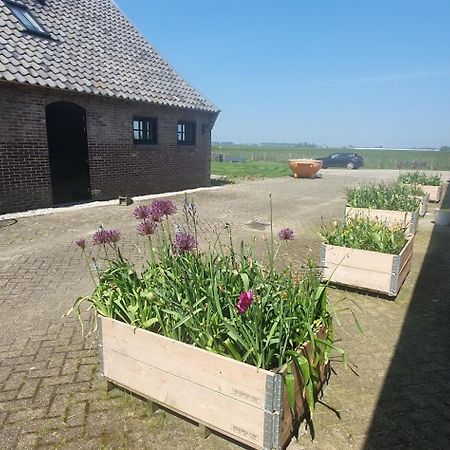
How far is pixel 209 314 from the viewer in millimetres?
2650

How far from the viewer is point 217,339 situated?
261 cm

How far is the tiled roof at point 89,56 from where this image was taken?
1032 centimetres

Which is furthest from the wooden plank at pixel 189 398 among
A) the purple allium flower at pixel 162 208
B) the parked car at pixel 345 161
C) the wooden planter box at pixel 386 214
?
the parked car at pixel 345 161

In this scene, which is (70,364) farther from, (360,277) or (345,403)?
(360,277)

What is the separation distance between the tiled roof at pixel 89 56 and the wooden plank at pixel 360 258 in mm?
→ 8985

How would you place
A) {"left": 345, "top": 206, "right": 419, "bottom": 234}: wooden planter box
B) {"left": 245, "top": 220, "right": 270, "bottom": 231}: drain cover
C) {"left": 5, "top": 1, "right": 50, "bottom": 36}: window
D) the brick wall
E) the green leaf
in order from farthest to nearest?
{"left": 5, "top": 1, "right": 50, "bottom": 36}: window
the brick wall
{"left": 245, "top": 220, "right": 270, "bottom": 231}: drain cover
{"left": 345, "top": 206, "right": 419, "bottom": 234}: wooden planter box
the green leaf

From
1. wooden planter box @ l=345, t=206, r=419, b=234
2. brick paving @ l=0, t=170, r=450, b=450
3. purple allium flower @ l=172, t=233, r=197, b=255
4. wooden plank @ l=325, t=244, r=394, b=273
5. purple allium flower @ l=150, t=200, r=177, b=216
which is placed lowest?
brick paving @ l=0, t=170, r=450, b=450

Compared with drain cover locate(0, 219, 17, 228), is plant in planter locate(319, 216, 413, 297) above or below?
above

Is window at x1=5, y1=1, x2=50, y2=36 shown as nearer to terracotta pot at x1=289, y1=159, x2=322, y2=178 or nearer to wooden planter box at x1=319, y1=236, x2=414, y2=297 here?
wooden planter box at x1=319, y1=236, x2=414, y2=297

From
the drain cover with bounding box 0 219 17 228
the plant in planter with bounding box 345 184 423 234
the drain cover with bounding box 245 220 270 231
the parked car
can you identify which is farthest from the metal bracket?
the parked car

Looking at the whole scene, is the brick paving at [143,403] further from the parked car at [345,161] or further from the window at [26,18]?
the parked car at [345,161]

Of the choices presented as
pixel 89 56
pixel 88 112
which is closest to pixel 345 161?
pixel 89 56

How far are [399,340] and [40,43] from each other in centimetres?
1267

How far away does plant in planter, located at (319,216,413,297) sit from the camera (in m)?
4.93
